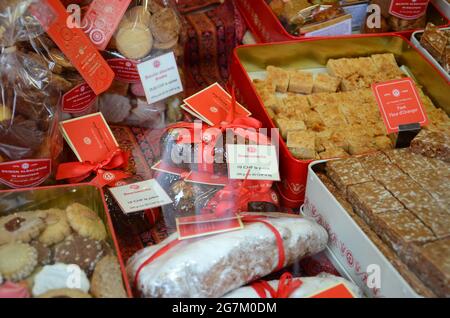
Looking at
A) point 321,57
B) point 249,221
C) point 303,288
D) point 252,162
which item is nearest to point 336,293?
point 303,288

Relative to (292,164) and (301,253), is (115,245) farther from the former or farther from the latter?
(292,164)

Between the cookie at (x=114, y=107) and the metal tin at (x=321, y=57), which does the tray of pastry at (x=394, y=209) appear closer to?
the metal tin at (x=321, y=57)

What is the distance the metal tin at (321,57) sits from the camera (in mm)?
2166

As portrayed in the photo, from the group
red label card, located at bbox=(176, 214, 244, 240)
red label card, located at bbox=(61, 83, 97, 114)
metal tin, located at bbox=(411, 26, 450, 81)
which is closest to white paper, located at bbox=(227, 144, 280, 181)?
red label card, located at bbox=(176, 214, 244, 240)

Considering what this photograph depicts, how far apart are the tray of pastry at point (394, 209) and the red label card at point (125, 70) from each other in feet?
2.56

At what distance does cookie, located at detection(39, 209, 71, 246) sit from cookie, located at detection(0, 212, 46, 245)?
0.02m

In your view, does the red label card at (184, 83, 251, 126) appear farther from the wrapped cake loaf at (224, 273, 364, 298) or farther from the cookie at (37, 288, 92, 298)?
the cookie at (37, 288, 92, 298)

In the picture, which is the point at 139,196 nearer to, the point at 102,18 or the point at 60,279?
the point at 60,279

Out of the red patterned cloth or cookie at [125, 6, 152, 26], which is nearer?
cookie at [125, 6, 152, 26]

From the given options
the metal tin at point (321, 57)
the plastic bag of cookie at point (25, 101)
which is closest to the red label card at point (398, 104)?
the metal tin at point (321, 57)

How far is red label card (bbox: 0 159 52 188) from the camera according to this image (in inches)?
64.6

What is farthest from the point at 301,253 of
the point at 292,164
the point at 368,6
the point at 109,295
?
the point at 368,6

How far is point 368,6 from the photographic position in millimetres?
2516

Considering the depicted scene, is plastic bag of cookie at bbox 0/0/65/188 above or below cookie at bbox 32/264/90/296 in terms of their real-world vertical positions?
above
